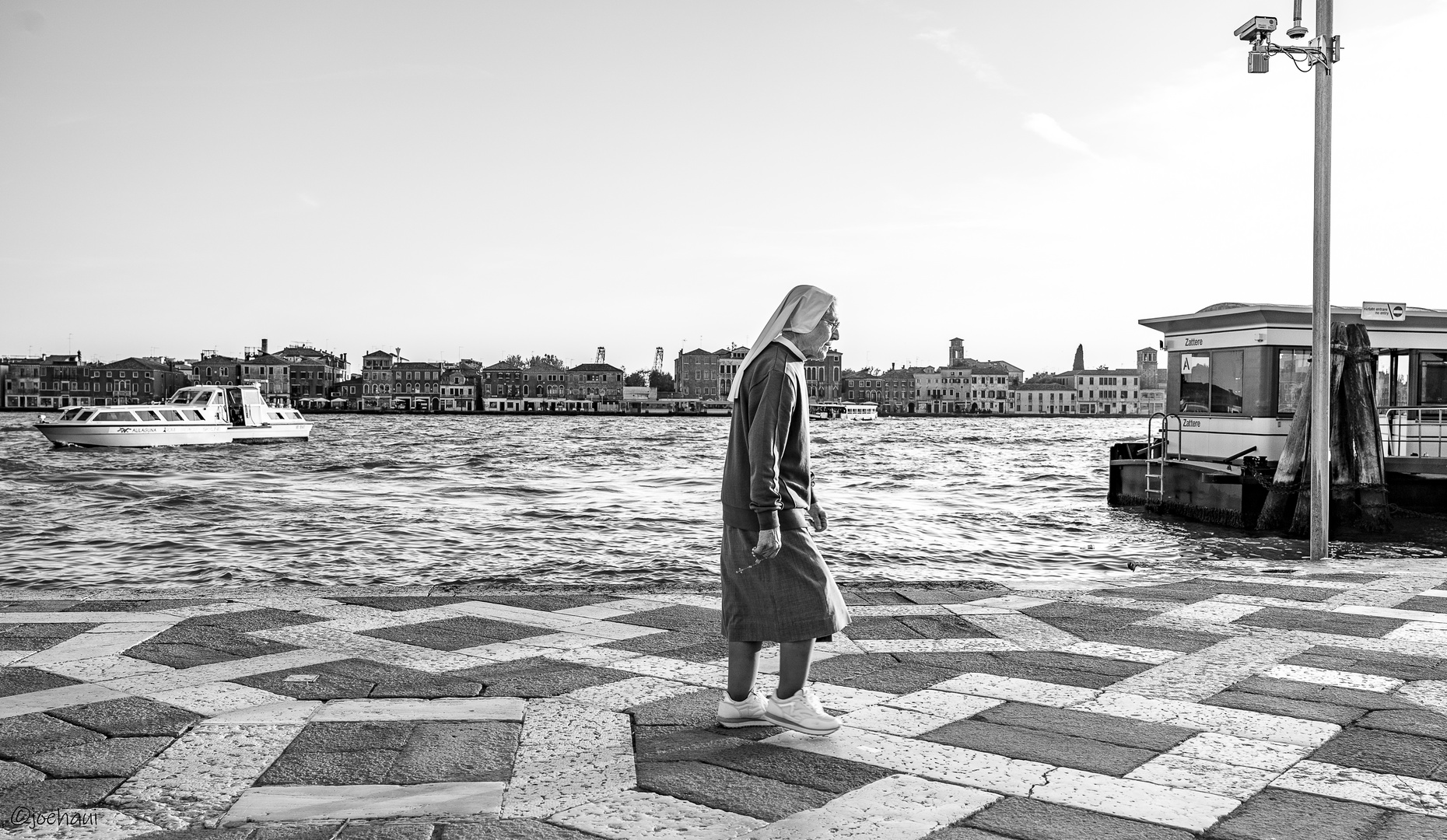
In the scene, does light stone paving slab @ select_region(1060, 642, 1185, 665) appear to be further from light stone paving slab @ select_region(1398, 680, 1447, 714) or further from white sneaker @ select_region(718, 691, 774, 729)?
white sneaker @ select_region(718, 691, 774, 729)

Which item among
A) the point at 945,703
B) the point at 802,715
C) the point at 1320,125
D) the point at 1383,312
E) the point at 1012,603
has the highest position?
the point at 1320,125

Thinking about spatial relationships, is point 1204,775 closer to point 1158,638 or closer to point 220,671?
point 1158,638

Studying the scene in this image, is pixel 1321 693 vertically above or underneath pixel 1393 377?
underneath

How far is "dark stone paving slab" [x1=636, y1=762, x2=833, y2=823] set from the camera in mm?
3518

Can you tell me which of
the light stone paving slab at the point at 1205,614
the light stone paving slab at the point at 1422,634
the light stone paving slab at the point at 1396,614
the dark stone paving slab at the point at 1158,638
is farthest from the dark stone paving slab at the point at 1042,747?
the light stone paving slab at the point at 1396,614

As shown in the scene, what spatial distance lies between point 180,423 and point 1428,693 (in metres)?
55.4

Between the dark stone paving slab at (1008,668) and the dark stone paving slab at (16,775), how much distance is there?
3.76m

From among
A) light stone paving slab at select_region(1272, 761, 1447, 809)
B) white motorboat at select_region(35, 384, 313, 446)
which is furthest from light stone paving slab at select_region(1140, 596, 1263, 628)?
white motorboat at select_region(35, 384, 313, 446)

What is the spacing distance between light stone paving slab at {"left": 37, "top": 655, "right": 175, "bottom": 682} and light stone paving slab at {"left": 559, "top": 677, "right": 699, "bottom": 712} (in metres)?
2.09

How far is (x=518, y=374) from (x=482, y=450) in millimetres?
121809

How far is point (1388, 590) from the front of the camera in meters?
8.08

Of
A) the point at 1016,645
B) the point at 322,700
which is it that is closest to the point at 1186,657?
the point at 1016,645

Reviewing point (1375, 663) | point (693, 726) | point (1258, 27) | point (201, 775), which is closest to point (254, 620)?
point (201, 775)

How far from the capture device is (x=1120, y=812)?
11.4ft
